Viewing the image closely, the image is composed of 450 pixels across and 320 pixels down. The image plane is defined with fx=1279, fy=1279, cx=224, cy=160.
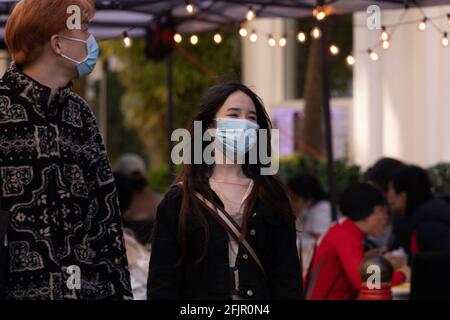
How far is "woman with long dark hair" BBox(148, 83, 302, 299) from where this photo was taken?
4.50m

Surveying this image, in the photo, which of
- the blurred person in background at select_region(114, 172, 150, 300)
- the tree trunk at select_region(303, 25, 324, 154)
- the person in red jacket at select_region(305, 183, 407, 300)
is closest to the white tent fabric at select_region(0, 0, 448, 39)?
the person in red jacket at select_region(305, 183, 407, 300)

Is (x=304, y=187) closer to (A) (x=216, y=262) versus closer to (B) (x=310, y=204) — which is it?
(B) (x=310, y=204)

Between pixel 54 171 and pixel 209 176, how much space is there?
0.88 m

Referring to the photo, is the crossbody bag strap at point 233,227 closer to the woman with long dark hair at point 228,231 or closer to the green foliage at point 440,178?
the woman with long dark hair at point 228,231

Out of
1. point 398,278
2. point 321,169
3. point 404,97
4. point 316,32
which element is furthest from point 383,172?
point 404,97

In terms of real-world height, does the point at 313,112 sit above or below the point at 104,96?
below

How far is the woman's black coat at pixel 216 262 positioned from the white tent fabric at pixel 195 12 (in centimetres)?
482

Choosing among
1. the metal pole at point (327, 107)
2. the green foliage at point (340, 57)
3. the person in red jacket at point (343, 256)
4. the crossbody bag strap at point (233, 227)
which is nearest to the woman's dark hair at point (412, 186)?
the person in red jacket at point (343, 256)

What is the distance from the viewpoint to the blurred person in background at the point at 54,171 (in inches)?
155

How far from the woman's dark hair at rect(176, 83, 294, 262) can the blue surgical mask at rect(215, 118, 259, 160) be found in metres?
0.07

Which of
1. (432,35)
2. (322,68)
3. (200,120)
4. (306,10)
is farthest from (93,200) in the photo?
(432,35)

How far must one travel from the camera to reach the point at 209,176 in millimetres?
4734

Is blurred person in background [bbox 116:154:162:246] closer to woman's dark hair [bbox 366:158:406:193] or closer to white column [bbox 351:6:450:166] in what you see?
woman's dark hair [bbox 366:158:406:193]

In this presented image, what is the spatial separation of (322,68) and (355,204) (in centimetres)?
391
